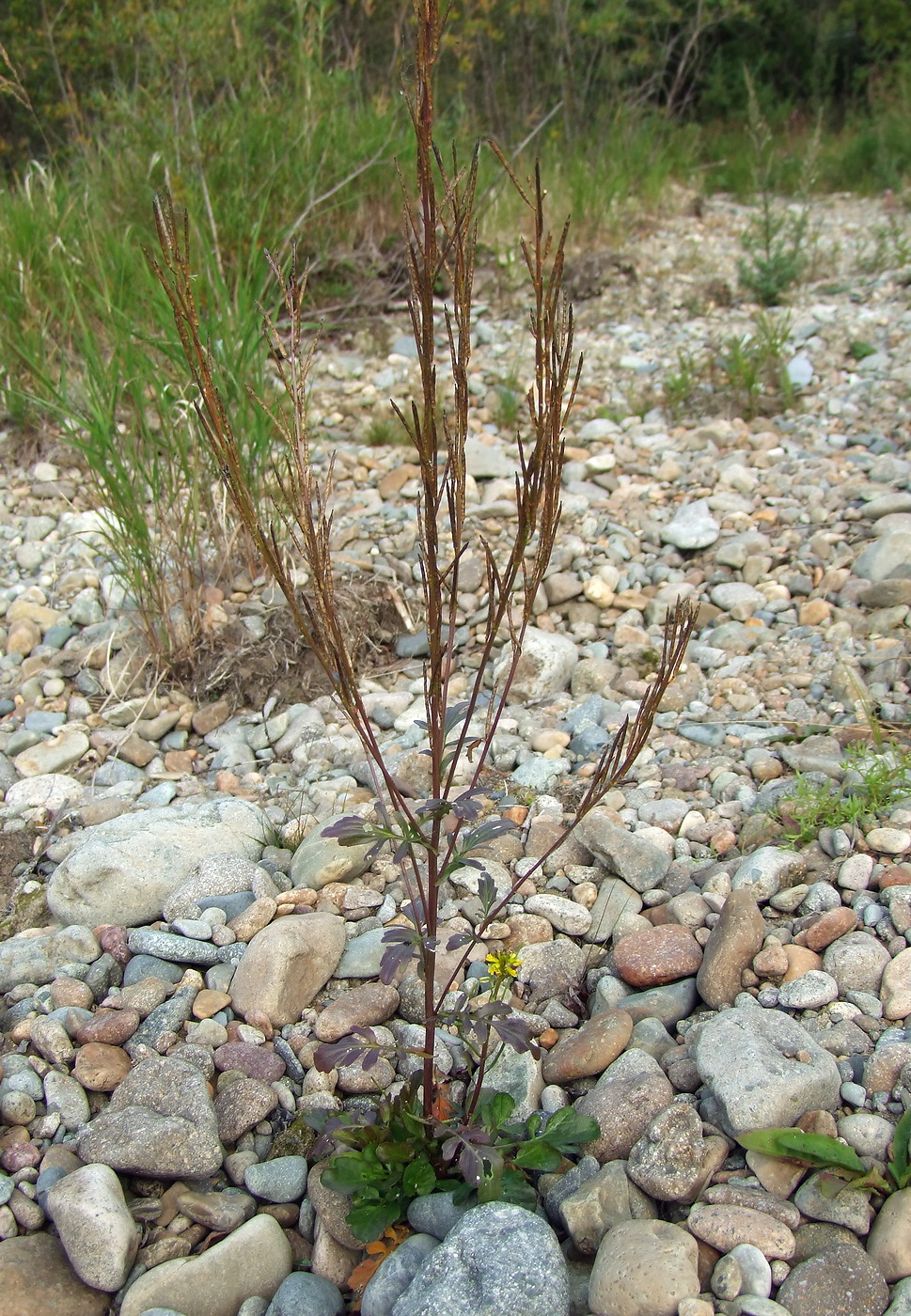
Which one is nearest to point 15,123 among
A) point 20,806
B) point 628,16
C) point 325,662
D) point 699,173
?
point 628,16

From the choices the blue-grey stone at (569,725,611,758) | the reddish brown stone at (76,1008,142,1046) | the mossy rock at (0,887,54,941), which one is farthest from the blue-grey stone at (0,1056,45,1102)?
the blue-grey stone at (569,725,611,758)

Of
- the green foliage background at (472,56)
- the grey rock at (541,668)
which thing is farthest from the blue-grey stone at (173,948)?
the green foliage background at (472,56)

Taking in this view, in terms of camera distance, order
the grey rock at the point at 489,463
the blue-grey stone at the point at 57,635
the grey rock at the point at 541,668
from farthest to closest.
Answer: the grey rock at the point at 489,463 → the blue-grey stone at the point at 57,635 → the grey rock at the point at 541,668

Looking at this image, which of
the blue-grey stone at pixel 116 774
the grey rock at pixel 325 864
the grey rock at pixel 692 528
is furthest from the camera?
the grey rock at pixel 692 528

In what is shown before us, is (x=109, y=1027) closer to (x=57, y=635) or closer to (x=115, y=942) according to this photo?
(x=115, y=942)

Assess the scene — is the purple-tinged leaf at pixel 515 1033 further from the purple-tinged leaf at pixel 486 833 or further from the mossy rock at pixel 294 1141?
the mossy rock at pixel 294 1141

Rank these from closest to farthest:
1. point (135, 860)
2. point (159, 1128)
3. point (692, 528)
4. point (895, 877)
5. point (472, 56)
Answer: point (159, 1128) → point (895, 877) → point (135, 860) → point (692, 528) → point (472, 56)

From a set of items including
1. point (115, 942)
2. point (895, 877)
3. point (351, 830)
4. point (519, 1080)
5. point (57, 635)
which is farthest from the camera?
point (57, 635)

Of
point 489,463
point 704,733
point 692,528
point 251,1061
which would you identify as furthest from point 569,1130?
point 489,463

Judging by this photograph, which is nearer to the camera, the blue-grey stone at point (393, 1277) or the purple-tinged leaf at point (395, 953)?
the purple-tinged leaf at point (395, 953)
